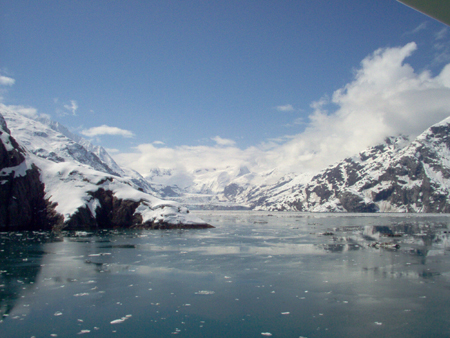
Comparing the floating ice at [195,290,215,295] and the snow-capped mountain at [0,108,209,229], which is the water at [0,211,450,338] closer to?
the floating ice at [195,290,215,295]

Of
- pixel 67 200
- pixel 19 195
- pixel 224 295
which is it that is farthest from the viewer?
pixel 67 200

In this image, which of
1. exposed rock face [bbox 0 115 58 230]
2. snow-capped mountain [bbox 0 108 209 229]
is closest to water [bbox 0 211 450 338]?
snow-capped mountain [bbox 0 108 209 229]

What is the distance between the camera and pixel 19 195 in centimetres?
6512

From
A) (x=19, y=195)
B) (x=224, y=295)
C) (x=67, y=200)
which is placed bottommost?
(x=224, y=295)

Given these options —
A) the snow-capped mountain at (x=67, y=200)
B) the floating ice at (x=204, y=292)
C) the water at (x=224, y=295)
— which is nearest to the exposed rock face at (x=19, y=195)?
the snow-capped mountain at (x=67, y=200)

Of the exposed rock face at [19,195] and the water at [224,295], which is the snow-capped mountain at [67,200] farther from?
the water at [224,295]

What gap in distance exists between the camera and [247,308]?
53.0 ft

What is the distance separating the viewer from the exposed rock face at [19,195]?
6344 cm

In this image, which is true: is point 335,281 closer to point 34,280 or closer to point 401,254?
point 401,254

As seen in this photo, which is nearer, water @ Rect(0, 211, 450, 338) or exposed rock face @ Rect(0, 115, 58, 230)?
water @ Rect(0, 211, 450, 338)

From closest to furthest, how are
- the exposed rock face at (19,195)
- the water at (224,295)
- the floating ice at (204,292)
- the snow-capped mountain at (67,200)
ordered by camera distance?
the water at (224,295)
the floating ice at (204,292)
the exposed rock face at (19,195)
the snow-capped mountain at (67,200)

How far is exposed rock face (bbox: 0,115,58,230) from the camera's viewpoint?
6344cm

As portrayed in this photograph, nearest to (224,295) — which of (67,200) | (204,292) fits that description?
(204,292)

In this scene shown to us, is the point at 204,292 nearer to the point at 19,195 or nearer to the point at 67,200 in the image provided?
the point at 67,200
